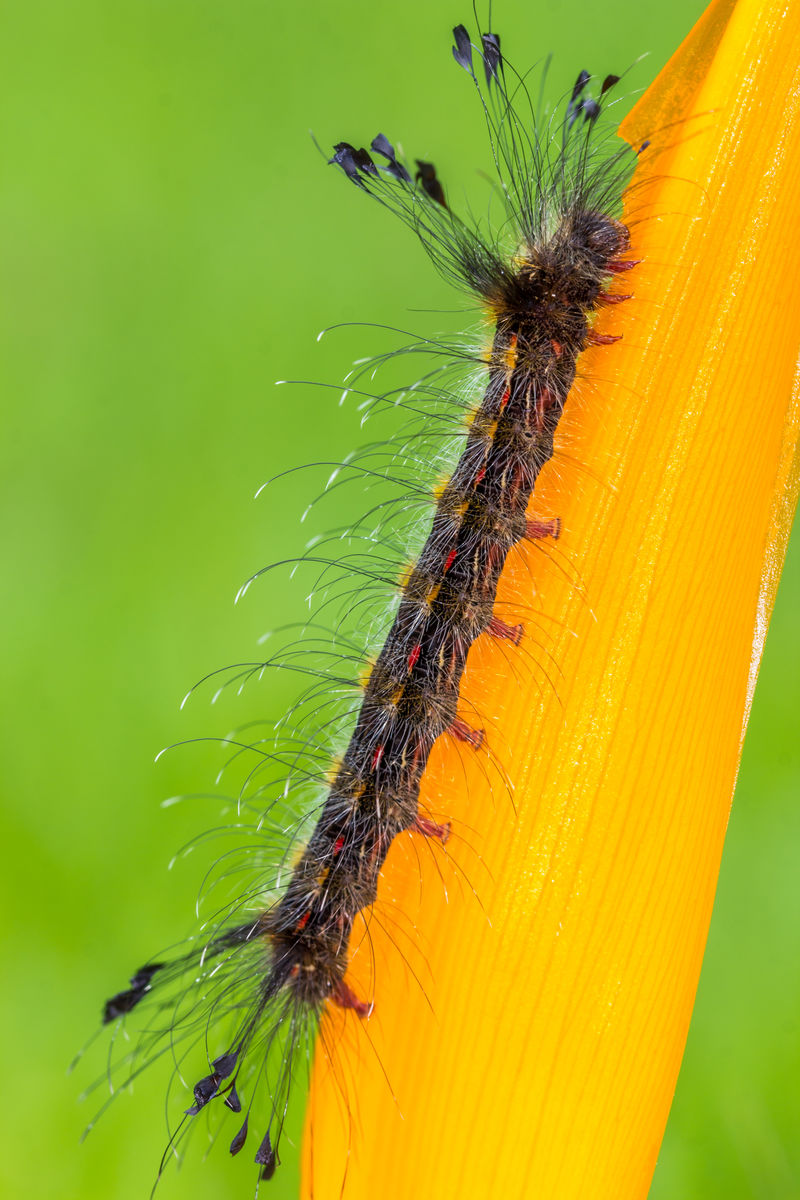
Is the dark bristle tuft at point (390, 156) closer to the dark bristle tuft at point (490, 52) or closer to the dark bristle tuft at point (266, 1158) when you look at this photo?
the dark bristle tuft at point (490, 52)

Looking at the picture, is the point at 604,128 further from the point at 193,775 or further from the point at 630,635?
the point at 193,775

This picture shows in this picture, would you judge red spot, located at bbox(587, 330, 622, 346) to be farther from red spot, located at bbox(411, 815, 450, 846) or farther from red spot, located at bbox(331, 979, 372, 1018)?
red spot, located at bbox(331, 979, 372, 1018)

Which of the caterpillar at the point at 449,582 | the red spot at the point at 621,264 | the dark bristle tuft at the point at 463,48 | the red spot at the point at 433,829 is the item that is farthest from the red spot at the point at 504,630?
the dark bristle tuft at the point at 463,48

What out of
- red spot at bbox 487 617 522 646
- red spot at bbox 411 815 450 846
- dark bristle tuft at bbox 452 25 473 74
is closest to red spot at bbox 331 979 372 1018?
red spot at bbox 411 815 450 846

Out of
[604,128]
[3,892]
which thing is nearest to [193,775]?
[3,892]

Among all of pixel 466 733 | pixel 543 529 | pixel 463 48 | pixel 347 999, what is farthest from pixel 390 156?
pixel 347 999

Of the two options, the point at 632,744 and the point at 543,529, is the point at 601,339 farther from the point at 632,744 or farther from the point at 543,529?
the point at 632,744
